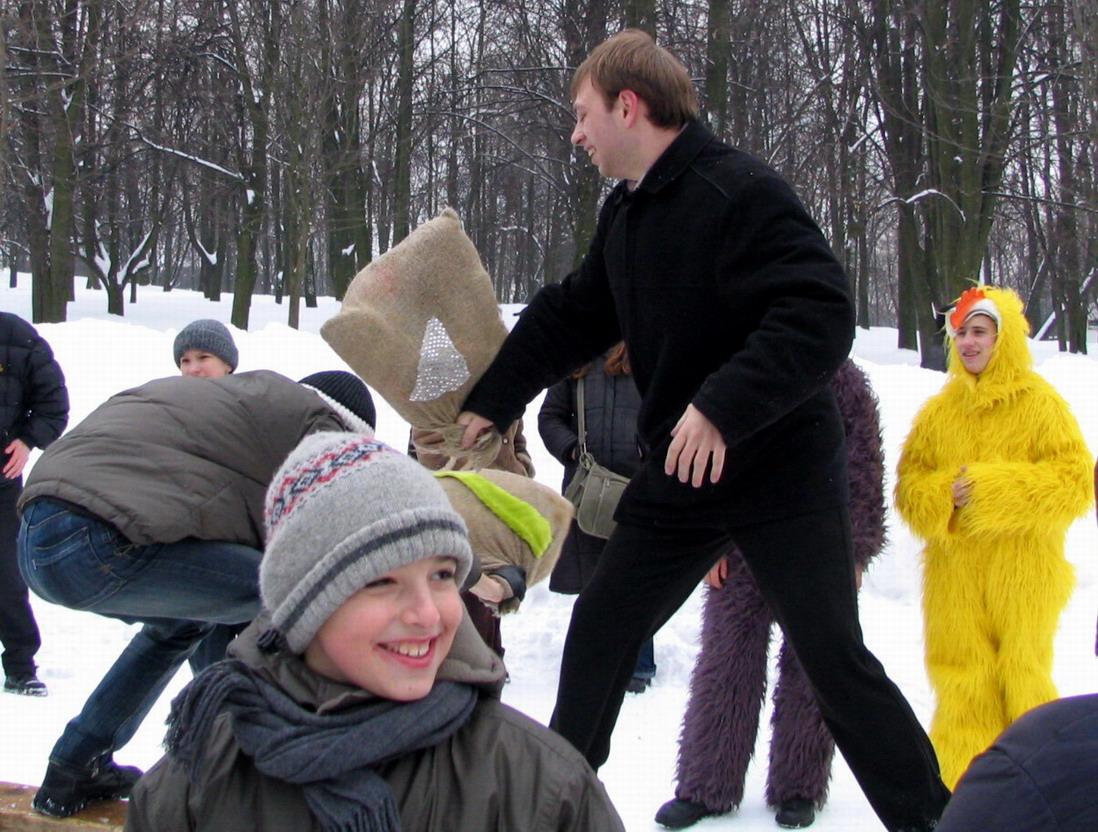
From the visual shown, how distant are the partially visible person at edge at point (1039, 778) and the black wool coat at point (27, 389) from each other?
4.92 metres

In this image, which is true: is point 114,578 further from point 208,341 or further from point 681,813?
point 681,813

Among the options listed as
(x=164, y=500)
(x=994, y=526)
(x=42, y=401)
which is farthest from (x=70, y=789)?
(x=994, y=526)

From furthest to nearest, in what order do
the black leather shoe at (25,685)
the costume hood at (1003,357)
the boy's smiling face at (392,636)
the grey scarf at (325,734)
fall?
the black leather shoe at (25,685), the costume hood at (1003,357), the boy's smiling face at (392,636), the grey scarf at (325,734)

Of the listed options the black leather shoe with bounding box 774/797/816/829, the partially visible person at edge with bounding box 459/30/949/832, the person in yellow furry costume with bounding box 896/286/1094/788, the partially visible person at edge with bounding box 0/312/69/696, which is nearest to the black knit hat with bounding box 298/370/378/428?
the partially visible person at edge with bounding box 459/30/949/832

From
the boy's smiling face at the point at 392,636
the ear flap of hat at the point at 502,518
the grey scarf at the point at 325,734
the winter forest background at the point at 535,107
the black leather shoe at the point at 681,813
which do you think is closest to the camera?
the grey scarf at the point at 325,734

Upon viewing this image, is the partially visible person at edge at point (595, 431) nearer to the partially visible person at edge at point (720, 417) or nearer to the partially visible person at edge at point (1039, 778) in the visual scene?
the partially visible person at edge at point (720, 417)

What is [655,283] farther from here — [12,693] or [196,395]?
Answer: [12,693]

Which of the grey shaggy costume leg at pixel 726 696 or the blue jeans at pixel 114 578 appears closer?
the blue jeans at pixel 114 578

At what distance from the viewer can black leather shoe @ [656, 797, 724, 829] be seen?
3.60 m

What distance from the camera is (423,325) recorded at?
3080 millimetres

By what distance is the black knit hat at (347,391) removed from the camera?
10.5ft

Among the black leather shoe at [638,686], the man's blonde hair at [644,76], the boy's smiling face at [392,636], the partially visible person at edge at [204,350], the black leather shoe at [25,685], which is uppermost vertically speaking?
the man's blonde hair at [644,76]

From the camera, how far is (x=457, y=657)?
1.74 metres

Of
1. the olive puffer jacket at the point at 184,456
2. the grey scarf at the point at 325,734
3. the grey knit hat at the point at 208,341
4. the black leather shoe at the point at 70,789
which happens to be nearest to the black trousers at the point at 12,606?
the grey knit hat at the point at 208,341
